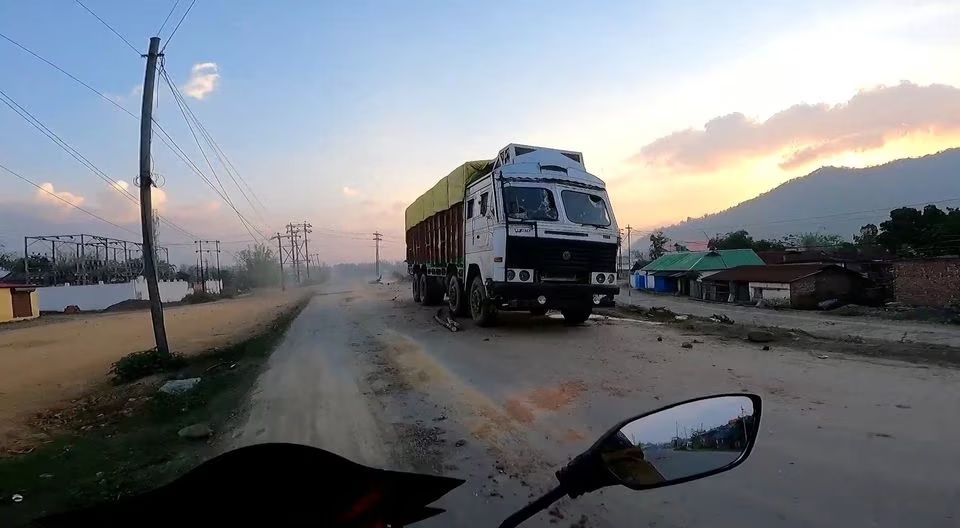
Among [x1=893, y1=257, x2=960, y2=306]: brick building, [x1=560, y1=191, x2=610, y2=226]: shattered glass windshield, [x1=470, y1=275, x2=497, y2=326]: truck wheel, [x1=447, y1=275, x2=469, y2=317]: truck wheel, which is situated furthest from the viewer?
[x1=893, y1=257, x2=960, y2=306]: brick building

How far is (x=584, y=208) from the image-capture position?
12367mm

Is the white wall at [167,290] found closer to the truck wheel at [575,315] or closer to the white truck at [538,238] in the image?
the white truck at [538,238]

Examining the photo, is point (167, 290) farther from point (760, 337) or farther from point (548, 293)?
point (760, 337)

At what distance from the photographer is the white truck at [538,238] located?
11.6 meters

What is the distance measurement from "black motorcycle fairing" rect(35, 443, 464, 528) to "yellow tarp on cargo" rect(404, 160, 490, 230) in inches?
520

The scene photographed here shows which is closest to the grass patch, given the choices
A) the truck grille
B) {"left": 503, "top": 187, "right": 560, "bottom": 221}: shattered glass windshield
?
the truck grille

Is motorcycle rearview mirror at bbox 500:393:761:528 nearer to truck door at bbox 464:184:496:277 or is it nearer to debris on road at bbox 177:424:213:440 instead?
debris on road at bbox 177:424:213:440

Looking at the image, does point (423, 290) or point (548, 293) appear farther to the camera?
point (423, 290)

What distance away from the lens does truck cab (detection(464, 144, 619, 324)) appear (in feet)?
37.9

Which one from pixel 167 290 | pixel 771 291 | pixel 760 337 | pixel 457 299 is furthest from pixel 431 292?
pixel 167 290

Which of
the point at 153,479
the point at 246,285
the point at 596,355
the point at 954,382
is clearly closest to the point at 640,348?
the point at 596,355

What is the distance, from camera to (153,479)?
183 inches

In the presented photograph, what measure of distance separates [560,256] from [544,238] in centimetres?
54

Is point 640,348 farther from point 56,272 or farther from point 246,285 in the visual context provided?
point 246,285
